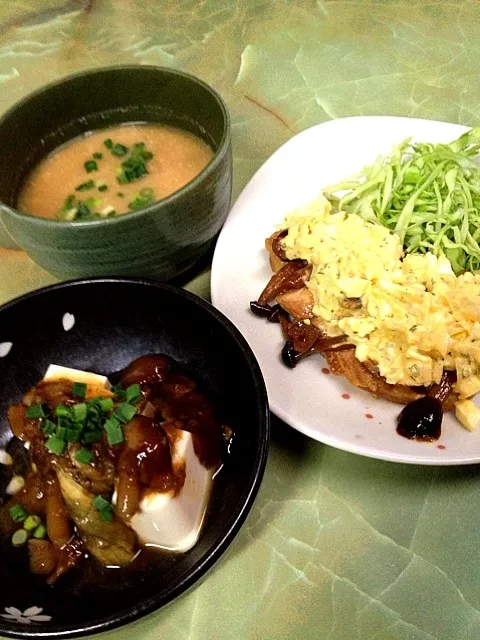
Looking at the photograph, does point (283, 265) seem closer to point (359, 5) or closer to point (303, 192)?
point (303, 192)

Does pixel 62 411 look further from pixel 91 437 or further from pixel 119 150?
pixel 119 150

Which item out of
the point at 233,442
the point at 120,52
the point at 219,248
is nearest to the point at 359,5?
the point at 120,52

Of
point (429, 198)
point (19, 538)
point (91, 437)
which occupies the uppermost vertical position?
point (429, 198)

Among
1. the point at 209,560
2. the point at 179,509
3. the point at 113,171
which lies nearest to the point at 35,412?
the point at 179,509

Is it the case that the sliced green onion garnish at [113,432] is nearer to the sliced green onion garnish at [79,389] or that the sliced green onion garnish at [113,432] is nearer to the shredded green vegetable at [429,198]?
the sliced green onion garnish at [79,389]

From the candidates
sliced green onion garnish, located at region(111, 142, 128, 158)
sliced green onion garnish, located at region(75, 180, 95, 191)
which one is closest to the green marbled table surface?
sliced green onion garnish, located at region(75, 180, 95, 191)

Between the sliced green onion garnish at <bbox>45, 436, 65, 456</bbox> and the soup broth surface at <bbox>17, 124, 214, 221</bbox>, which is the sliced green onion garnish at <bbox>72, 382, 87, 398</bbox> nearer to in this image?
the sliced green onion garnish at <bbox>45, 436, 65, 456</bbox>
